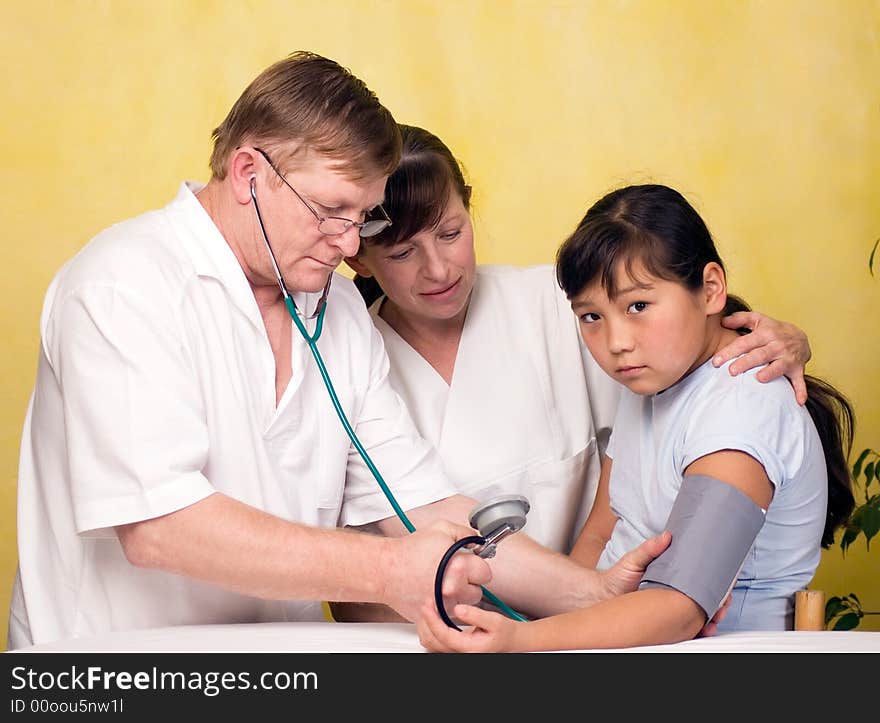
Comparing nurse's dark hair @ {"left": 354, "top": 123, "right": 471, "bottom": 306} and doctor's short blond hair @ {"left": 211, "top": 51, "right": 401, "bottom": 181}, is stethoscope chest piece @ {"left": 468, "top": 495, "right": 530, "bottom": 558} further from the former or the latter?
nurse's dark hair @ {"left": 354, "top": 123, "right": 471, "bottom": 306}

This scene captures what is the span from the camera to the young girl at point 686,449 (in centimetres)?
146

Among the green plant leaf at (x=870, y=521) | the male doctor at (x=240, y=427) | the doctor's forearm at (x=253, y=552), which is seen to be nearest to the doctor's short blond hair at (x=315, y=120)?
the male doctor at (x=240, y=427)

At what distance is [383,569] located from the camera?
1.49 m

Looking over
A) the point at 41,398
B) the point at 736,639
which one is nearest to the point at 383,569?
the point at 736,639

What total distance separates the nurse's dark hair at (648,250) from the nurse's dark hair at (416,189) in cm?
30

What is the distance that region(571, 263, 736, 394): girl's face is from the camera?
66.1 inches

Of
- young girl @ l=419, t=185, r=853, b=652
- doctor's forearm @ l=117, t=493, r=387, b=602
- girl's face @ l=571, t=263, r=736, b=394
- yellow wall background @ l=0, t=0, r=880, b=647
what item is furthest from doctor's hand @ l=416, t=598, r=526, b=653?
yellow wall background @ l=0, t=0, r=880, b=647

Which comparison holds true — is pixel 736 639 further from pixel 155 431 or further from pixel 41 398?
pixel 41 398

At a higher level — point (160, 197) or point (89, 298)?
point (160, 197)

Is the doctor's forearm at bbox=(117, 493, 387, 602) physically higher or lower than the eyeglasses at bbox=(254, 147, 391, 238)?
lower

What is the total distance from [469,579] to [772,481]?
422 millimetres

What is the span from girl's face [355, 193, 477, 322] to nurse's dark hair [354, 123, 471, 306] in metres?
0.01
